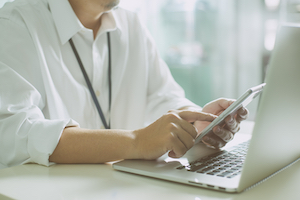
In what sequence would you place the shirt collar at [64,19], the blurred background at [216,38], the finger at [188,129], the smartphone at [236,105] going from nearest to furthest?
the smartphone at [236,105] < the finger at [188,129] < the shirt collar at [64,19] < the blurred background at [216,38]

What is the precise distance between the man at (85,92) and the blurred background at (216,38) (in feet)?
6.81

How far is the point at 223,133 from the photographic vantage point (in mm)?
763

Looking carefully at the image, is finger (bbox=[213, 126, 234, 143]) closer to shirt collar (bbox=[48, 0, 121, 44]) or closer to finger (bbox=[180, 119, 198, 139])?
finger (bbox=[180, 119, 198, 139])

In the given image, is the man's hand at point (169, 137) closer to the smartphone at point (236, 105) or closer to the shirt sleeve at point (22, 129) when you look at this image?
the smartphone at point (236, 105)

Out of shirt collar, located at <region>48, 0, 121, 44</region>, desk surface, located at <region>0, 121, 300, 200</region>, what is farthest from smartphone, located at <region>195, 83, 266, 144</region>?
shirt collar, located at <region>48, 0, 121, 44</region>

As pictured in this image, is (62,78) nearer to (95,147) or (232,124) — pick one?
(95,147)

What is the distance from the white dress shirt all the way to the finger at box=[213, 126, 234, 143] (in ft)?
1.28

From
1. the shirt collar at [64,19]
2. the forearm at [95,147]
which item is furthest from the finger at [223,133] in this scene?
the shirt collar at [64,19]

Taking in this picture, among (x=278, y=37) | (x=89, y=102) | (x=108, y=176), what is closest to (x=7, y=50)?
(x=89, y=102)

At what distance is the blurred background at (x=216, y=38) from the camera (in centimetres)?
325

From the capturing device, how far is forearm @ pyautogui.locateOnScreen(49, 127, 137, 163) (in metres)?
0.70

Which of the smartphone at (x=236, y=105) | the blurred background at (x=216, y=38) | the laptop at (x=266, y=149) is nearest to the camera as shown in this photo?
the laptop at (x=266, y=149)

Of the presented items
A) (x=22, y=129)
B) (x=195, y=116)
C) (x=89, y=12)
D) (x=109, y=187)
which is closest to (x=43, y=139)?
(x=22, y=129)

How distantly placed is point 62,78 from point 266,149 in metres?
0.86
